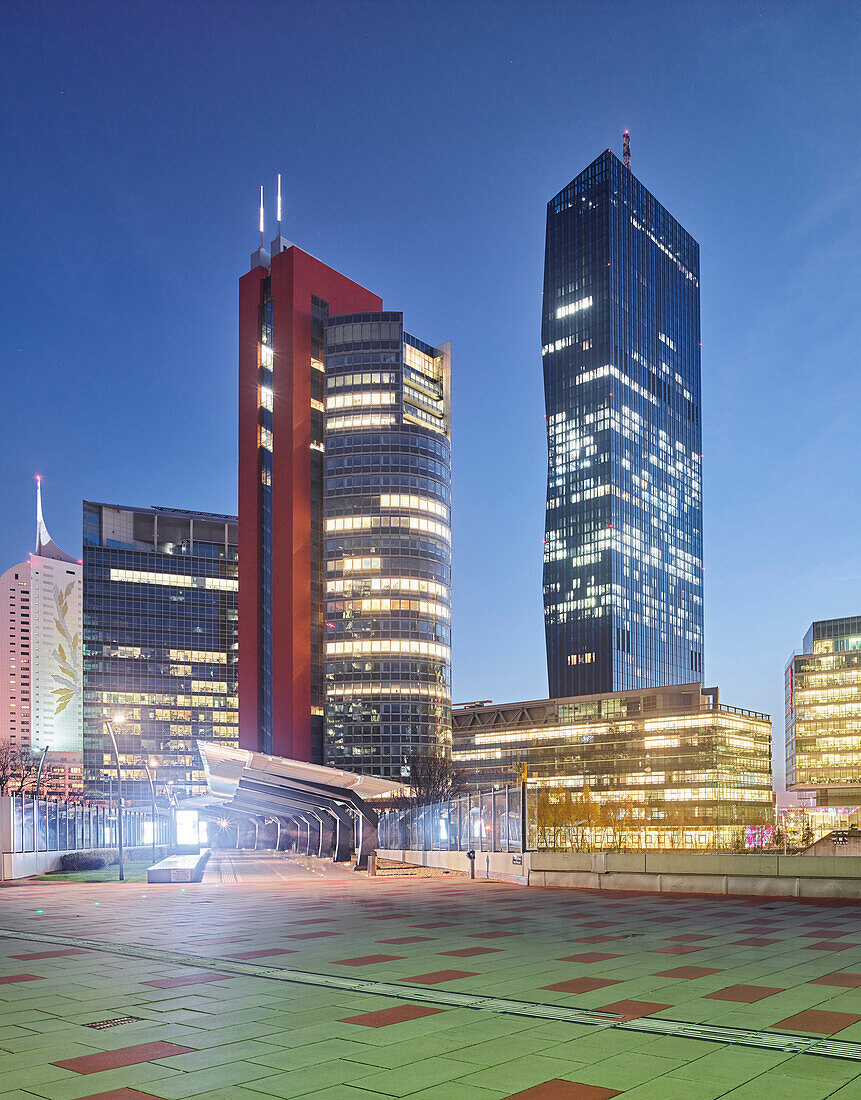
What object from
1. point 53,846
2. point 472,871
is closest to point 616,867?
point 472,871

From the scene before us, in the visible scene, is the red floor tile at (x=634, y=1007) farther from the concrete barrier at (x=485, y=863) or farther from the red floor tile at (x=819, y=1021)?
the concrete barrier at (x=485, y=863)

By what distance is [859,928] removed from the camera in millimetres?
18531

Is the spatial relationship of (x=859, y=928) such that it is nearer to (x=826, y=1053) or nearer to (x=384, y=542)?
(x=826, y=1053)

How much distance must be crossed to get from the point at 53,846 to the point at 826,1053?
54010 mm

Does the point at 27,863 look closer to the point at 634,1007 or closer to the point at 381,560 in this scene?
the point at 634,1007

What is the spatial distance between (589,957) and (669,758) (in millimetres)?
176879

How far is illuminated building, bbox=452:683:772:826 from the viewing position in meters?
178

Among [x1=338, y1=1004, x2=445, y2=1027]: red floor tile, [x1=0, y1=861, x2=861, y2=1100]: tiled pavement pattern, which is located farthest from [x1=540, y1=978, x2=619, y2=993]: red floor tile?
[x1=338, y1=1004, x2=445, y2=1027]: red floor tile

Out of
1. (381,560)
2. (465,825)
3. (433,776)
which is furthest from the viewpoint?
(381,560)

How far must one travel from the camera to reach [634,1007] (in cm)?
1089

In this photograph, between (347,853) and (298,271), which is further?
(298,271)

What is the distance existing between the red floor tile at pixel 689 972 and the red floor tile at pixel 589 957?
1.31 m

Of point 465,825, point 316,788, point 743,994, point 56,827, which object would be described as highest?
point 743,994

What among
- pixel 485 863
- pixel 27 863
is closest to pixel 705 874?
pixel 485 863
